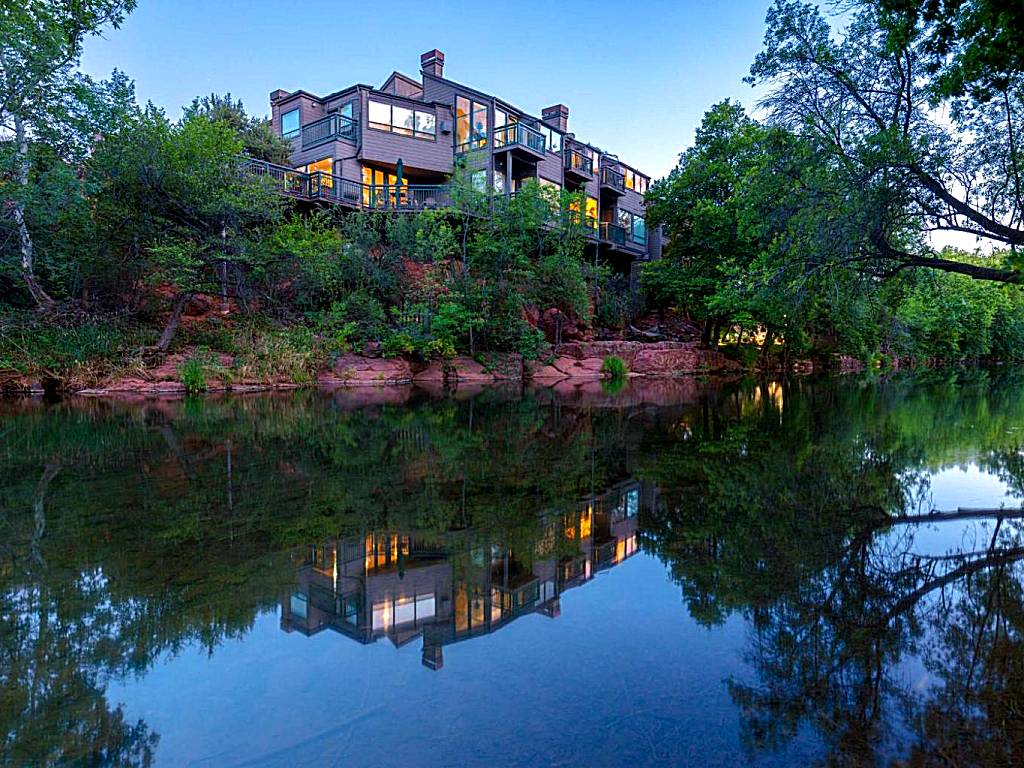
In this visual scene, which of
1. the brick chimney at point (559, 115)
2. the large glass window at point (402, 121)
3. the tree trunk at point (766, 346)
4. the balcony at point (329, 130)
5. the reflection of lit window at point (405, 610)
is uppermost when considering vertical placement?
the brick chimney at point (559, 115)

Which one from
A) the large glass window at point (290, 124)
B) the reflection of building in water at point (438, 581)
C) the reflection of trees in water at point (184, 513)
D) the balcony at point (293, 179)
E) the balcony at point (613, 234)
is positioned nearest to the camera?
the reflection of trees in water at point (184, 513)

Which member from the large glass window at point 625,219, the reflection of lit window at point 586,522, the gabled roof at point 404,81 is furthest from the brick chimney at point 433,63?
the reflection of lit window at point 586,522

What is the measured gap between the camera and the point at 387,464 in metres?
8.25

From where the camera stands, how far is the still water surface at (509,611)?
8.42 ft

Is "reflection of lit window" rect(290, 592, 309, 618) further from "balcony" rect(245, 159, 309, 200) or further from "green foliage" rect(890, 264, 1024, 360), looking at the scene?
"green foliage" rect(890, 264, 1024, 360)

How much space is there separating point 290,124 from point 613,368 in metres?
21.4

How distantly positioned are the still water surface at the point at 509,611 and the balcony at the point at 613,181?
35.0 meters

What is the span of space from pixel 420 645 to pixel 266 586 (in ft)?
4.30

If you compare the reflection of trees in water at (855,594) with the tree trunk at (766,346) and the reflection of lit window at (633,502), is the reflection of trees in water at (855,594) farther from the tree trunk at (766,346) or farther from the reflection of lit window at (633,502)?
the tree trunk at (766,346)

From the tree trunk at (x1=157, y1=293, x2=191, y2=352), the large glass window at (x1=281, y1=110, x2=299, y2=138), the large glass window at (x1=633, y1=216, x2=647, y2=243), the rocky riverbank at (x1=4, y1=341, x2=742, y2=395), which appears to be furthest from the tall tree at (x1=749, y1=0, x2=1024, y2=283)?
the large glass window at (x1=633, y1=216, x2=647, y2=243)

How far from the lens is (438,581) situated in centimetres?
425

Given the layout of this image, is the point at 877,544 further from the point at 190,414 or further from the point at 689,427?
Result: the point at 190,414

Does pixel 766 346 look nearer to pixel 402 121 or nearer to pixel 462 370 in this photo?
pixel 462 370

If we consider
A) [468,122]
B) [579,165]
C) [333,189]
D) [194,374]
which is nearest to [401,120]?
[468,122]
